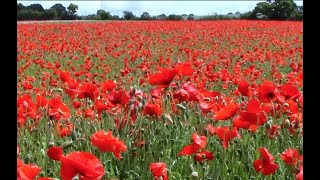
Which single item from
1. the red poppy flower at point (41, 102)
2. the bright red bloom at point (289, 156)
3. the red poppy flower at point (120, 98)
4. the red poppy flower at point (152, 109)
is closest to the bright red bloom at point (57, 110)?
the red poppy flower at point (41, 102)

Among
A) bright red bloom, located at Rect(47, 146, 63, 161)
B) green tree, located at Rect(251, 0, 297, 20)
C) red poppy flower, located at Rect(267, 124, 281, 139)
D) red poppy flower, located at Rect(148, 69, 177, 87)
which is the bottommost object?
red poppy flower, located at Rect(267, 124, 281, 139)

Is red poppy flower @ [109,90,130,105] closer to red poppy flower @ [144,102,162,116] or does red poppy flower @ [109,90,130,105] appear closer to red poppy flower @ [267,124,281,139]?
red poppy flower @ [144,102,162,116]

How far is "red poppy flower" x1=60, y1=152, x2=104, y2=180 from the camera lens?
133cm

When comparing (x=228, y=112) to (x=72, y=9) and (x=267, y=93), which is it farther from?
(x=72, y=9)

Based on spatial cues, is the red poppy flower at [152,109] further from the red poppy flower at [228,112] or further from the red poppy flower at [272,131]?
the red poppy flower at [272,131]

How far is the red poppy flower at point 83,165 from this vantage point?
1.33 meters

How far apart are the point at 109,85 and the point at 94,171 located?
1592 mm

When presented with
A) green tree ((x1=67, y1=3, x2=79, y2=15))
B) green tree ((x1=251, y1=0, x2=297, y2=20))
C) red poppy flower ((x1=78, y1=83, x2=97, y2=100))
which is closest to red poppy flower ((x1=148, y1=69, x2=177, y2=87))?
red poppy flower ((x1=78, y1=83, x2=97, y2=100))

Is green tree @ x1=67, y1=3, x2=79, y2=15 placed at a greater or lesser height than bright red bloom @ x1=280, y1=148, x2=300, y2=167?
greater

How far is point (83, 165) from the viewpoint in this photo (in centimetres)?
133

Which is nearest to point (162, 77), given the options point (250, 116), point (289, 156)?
point (250, 116)

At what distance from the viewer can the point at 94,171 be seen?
52.7 inches

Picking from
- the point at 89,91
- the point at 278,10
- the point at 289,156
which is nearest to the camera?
the point at 289,156

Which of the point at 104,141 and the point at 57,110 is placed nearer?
the point at 104,141
